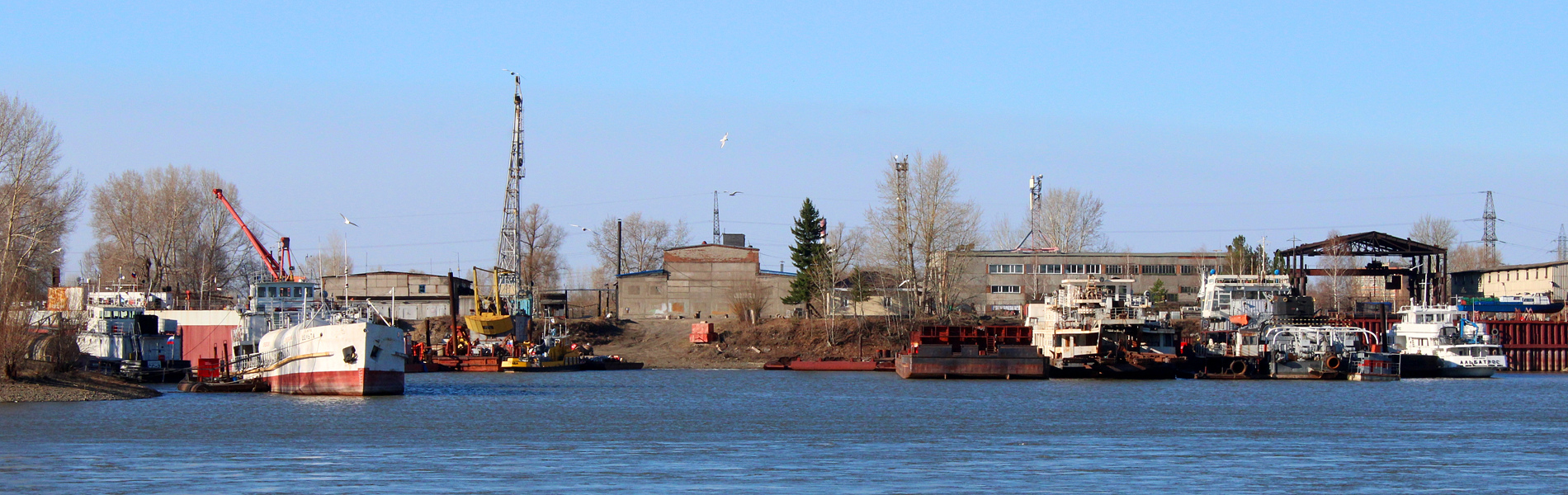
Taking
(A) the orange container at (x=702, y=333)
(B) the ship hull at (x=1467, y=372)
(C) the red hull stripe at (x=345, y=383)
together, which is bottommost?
(B) the ship hull at (x=1467, y=372)

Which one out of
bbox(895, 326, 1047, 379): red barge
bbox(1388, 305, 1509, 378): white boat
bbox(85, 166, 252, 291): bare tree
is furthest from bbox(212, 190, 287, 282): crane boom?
bbox(1388, 305, 1509, 378): white boat

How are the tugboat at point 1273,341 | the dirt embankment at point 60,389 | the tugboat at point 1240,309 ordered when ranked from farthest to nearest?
the tugboat at point 1240,309
the tugboat at point 1273,341
the dirt embankment at point 60,389

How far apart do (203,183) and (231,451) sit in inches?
3151

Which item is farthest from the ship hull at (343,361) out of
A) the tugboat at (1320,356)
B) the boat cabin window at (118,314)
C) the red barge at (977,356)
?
the tugboat at (1320,356)

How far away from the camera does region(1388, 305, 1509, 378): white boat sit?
7644 cm

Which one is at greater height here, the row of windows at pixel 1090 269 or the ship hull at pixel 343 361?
the row of windows at pixel 1090 269

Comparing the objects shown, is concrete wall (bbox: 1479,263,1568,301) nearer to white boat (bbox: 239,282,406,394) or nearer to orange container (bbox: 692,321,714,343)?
orange container (bbox: 692,321,714,343)

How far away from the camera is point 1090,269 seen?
109m

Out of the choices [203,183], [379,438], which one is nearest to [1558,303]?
[379,438]

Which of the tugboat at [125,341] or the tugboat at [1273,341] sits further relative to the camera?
the tugboat at [1273,341]

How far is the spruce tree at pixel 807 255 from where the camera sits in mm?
102562

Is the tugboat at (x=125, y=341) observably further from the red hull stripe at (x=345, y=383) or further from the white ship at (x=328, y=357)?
the red hull stripe at (x=345, y=383)

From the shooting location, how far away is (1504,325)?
91.3m

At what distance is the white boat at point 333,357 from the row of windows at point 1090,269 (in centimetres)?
6118
